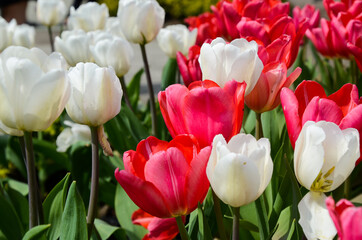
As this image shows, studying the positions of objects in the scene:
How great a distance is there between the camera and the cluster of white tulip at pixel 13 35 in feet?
5.70

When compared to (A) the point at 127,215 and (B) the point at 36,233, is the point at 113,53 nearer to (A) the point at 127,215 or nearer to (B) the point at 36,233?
(A) the point at 127,215

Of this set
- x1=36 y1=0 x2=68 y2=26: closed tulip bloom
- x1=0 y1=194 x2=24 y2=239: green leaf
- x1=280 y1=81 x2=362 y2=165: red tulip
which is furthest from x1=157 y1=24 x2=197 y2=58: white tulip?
x1=280 y1=81 x2=362 y2=165: red tulip

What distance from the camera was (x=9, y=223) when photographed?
1196 mm

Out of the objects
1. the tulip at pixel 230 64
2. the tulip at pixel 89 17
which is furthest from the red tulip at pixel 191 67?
the tulip at pixel 89 17

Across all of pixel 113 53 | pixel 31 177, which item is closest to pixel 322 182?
pixel 31 177

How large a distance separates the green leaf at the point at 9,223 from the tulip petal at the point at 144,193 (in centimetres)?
58

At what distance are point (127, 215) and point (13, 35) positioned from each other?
0.85 meters

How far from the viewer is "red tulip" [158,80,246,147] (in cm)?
73

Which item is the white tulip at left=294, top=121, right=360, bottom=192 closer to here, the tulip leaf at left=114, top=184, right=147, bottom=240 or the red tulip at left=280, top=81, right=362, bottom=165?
the red tulip at left=280, top=81, right=362, bottom=165

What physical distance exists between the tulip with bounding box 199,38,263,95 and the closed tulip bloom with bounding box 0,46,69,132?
0.70 feet

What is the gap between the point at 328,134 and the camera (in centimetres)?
63

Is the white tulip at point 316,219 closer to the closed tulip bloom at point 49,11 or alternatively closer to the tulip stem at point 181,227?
the tulip stem at point 181,227

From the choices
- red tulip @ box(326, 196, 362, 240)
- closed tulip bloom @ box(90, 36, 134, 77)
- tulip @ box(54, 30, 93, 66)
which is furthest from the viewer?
tulip @ box(54, 30, 93, 66)

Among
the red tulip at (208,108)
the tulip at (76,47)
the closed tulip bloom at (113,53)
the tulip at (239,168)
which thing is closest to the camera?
the tulip at (239,168)
